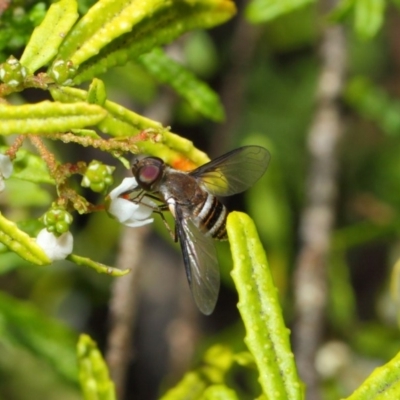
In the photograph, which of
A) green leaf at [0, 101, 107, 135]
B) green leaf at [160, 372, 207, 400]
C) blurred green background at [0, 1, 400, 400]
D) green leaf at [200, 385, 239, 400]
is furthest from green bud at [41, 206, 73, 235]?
blurred green background at [0, 1, 400, 400]

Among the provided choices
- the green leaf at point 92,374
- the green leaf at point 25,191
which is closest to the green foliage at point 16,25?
the green leaf at point 25,191

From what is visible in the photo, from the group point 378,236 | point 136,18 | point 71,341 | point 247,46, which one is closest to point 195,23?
point 136,18

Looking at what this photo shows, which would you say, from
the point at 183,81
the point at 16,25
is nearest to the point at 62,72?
the point at 16,25

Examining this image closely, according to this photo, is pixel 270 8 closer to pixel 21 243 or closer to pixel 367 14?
pixel 367 14

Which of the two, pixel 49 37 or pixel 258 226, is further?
pixel 258 226

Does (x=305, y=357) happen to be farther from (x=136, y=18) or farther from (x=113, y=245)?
(x=136, y=18)

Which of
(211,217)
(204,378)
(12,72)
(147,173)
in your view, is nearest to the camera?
(12,72)

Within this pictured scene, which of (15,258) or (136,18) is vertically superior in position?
A: (136,18)
